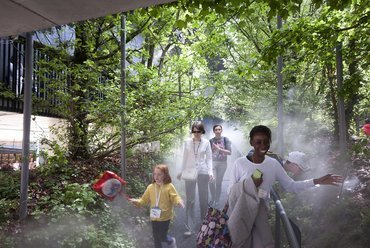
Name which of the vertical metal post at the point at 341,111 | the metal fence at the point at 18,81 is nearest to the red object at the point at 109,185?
the metal fence at the point at 18,81

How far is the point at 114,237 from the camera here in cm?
582

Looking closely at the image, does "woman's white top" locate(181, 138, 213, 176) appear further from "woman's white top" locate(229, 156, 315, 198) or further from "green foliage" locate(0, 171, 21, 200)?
"woman's white top" locate(229, 156, 315, 198)

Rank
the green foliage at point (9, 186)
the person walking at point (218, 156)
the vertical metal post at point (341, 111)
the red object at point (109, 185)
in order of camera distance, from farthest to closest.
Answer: the person walking at point (218, 156)
the green foliage at point (9, 186)
the vertical metal post at point (341, 111)
the red object at point (109, 185)

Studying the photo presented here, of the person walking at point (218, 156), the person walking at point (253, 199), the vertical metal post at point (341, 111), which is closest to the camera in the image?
the person walking at point (253, 199)

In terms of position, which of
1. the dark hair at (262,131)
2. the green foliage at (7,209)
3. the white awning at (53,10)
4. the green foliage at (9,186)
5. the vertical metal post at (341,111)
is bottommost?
the green foliage at (7,209)

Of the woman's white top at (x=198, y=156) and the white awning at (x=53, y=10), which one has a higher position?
the white awning at (x=53, y=10)

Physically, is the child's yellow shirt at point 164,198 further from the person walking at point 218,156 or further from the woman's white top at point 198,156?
the person walking at point 218,156

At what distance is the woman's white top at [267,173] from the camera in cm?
323

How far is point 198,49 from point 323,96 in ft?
16.3

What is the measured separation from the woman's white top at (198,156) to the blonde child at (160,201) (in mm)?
1339

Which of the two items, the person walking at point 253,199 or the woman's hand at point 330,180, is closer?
the person walking at point 253,199

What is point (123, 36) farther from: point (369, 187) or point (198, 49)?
point (369, 187)

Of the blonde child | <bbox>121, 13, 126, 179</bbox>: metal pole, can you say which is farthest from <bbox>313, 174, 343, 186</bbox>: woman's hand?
<bbox>121, 13, 126, 179</bbox>: metal pole

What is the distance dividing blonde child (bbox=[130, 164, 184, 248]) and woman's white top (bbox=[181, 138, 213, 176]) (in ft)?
4.39
